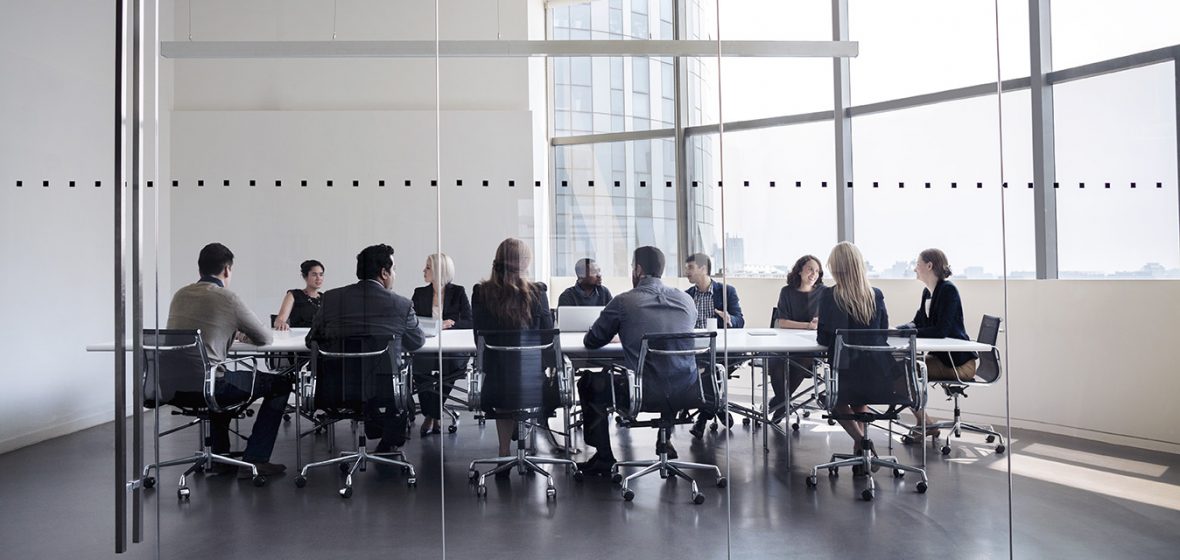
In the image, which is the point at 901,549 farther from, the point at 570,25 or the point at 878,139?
the point at 570,25

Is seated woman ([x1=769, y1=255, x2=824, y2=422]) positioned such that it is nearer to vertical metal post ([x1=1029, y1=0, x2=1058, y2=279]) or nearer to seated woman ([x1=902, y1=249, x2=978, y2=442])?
seated woman ([x1=902, y1=249, x2=978, y2=442])

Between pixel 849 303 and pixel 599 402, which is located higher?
pixel 849 303

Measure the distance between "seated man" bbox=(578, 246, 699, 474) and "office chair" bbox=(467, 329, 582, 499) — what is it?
126 mm

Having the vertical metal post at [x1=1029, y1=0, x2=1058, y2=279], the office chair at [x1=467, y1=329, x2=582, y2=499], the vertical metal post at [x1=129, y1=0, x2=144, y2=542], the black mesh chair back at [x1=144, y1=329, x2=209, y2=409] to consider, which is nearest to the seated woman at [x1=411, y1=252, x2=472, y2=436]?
the office chair at [x1=467, y1=329, x2=582, y2=499]

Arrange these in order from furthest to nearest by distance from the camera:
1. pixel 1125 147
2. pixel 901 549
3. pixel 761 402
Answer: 1. pixel 1125 147
2. pixel 761 402
3. pixel 901 549

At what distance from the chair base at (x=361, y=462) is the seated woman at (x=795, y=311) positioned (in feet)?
5.39

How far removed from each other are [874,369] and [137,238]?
10.7 ft

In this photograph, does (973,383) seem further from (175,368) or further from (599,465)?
(175,368)

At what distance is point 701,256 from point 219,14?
2.41 m

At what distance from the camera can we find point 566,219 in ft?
11.2

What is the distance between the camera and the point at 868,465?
11.3 feet

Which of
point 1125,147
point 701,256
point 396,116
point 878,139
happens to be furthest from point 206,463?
point 1125,147

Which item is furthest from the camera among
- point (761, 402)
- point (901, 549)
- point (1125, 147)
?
point (1125, 147)

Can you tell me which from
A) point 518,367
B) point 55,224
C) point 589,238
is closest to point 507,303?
point 518,367
